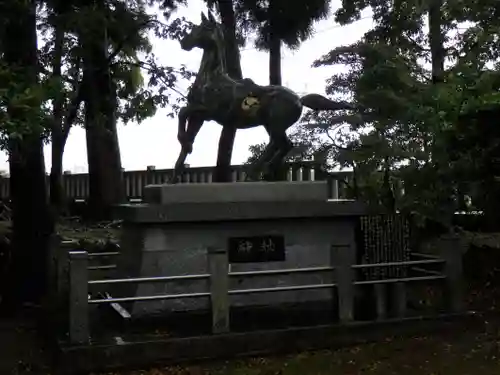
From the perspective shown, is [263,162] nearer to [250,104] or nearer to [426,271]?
[250,104]

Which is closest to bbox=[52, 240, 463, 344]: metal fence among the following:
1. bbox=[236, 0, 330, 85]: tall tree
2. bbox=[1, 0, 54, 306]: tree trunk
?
bbox=[1, 0, 54, 306]: tree trunk

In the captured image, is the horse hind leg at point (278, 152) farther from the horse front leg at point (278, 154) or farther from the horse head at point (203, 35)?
the horse head at point (203, 35)

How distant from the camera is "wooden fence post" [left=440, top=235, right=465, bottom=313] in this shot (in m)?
6.84

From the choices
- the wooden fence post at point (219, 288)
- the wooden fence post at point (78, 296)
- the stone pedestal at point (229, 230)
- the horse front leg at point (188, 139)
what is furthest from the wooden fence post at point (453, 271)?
the wooden fence post at point (78, 296)

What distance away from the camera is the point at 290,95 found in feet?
25.0

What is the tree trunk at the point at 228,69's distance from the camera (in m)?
7.95

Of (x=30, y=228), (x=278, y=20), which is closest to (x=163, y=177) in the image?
(x=278, y=20)

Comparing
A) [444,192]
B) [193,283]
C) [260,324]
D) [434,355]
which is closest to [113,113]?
[193,283]

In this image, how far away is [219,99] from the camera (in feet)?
24.1

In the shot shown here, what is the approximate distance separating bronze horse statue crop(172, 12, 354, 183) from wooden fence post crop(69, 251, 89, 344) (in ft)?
6.76

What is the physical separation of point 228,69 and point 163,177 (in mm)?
7089

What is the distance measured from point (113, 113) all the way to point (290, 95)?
231cm

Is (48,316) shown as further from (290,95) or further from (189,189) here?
(290,95)

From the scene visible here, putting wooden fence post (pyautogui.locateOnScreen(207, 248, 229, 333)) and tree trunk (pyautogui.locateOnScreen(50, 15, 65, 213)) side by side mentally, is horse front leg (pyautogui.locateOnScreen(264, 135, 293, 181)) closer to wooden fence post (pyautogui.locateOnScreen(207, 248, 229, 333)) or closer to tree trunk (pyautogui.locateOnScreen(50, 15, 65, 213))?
wooden fence post (pyautogui.locateOnScreen(207, 248, 229, 333))
